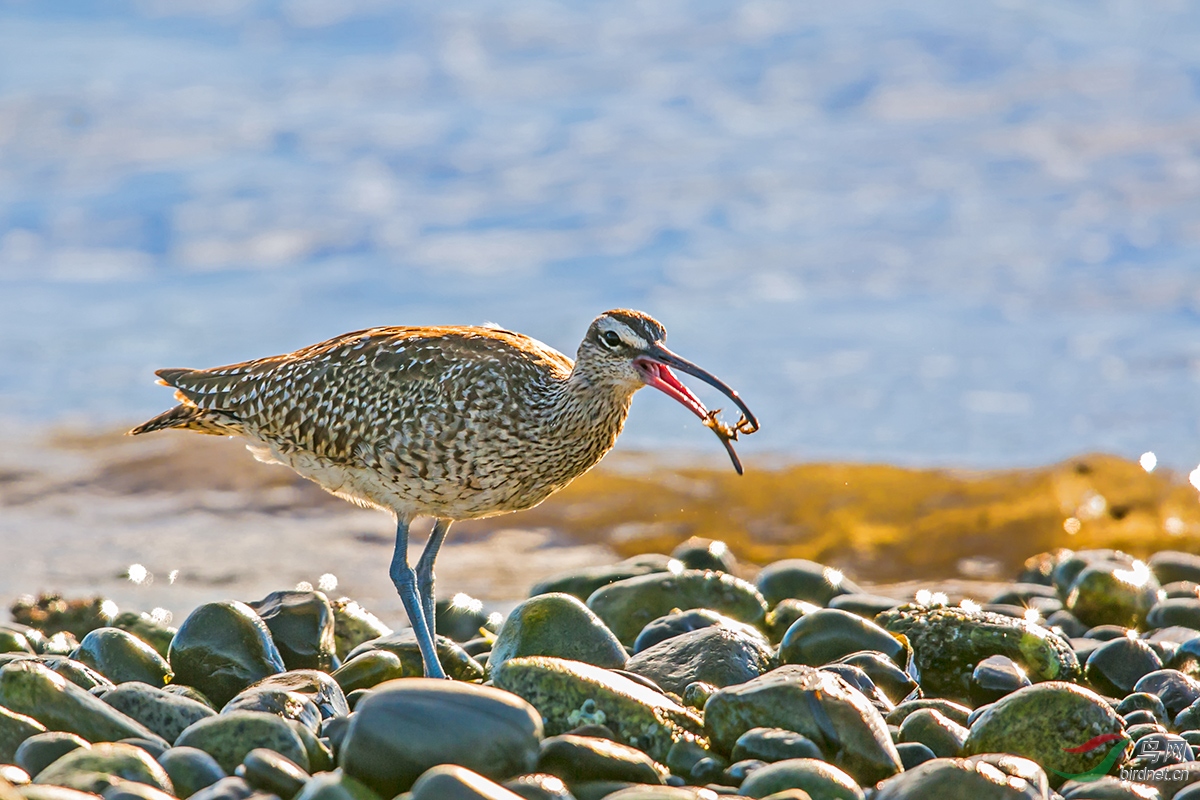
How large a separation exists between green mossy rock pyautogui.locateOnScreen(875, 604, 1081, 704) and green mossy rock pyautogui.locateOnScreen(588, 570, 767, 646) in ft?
2.80

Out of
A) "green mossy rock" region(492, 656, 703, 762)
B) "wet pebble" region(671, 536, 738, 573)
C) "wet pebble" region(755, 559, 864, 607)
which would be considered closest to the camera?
"green mossy rock" region(492, 656, 703, 762)

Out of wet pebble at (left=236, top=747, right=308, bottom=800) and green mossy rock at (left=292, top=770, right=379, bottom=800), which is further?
wet pebble at (left=236, top=747, right=308, bottom=800)

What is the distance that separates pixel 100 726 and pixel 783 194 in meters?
12.7

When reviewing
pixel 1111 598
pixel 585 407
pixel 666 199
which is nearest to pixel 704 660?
pixel 585 407

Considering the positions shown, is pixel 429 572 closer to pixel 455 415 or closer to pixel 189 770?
pixel 455 415

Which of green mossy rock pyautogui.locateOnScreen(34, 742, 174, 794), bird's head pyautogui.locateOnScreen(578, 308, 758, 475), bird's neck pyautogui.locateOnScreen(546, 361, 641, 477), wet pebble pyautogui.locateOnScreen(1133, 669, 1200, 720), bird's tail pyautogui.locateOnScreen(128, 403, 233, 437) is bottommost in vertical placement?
green mossy rock pyautogui.locateOnScreen(34, 742, 174, 794)

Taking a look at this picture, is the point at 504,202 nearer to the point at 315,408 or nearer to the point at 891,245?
the point at 891,245

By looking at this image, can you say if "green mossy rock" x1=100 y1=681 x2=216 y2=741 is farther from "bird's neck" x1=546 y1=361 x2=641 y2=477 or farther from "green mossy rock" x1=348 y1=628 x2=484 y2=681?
"bird's neck" x1=546 y1=361 x2=641 y2=477

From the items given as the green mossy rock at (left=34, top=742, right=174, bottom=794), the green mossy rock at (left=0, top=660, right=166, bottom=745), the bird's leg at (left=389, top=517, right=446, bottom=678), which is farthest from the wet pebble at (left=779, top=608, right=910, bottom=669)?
the green mossy rock at (left=34, top=742, right=174, bottom=794)

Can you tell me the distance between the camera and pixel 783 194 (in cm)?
1652

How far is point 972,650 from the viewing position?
6168 millimetres

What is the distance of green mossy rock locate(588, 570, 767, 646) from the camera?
267 inches

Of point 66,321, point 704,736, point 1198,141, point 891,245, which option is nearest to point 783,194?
point 891,245

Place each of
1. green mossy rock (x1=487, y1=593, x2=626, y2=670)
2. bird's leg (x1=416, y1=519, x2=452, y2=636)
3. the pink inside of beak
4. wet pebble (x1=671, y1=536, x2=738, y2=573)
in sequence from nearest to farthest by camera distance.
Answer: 1. green mossy rock (x1=487, y1=593, x2=626, y2=670)
2. the pink inside of beak
3. bird's leg (x1=416, y1=519, x2=452, y2=636)
4. wet pebble (x1=671, y1=536, x2=738, y2=573)
